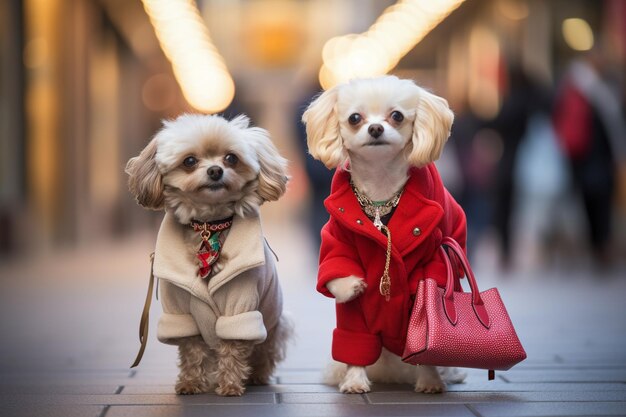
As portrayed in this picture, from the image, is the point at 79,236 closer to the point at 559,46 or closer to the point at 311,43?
the point at 559,46

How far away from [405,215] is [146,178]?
1110mm

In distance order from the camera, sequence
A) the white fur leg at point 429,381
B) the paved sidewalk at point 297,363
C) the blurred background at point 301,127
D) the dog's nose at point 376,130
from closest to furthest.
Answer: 1. the paved sidewalk at point 297,363
2. the dog's nose at point 376,130
3. the white fur leg at point 429,381
4. the blurred background at point 301,127

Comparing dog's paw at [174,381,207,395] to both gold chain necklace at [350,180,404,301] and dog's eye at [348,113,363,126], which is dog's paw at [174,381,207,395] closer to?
gold chain necklace at [350,180,404,301]

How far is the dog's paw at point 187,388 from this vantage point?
4.05m

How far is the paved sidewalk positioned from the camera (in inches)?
148

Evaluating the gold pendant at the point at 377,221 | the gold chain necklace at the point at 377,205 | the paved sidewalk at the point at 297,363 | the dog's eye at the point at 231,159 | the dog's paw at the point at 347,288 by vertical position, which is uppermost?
the dog's eye at the point at 231,159

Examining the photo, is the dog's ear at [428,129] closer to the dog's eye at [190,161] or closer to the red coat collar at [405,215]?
the red coat collar at [405,215]

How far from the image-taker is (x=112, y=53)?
22.7 metres

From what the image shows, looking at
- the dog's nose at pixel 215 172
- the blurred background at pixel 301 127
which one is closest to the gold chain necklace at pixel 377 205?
the dog's nose at pixel 215 172

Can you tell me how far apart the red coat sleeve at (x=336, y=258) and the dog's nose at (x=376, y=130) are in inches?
19.1

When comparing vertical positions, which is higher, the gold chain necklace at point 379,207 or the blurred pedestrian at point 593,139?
the blurred pedestrian at point 593,139

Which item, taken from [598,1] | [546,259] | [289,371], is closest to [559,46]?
[598,1]

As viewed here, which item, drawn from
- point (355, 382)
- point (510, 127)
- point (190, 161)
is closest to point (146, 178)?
point (190, 161)

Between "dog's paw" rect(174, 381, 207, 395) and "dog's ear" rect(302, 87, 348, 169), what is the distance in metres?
1.12
